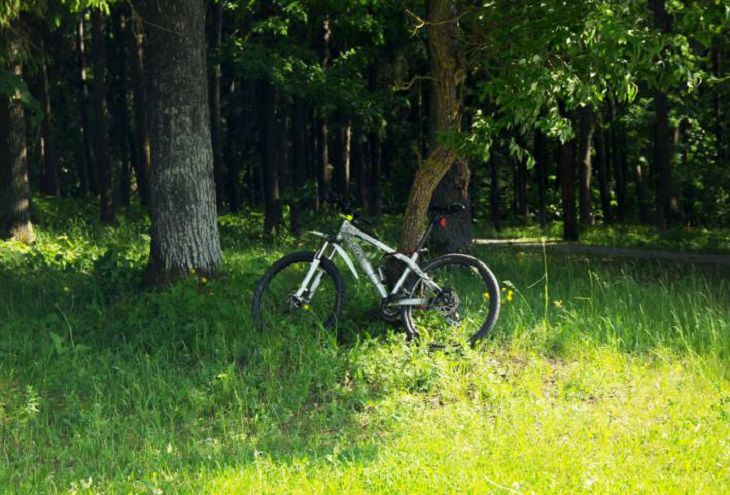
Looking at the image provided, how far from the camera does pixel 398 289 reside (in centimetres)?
844

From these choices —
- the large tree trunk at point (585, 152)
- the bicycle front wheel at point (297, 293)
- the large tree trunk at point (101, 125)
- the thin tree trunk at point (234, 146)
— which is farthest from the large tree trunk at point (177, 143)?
the thin tree trunk at point (234, 146)

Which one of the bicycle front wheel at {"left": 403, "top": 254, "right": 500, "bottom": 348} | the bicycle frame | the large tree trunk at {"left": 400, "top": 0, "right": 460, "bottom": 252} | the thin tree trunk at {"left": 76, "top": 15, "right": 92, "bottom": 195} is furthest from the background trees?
the bicycle front wheel at {"left": 403, "top": 254, "right": 500, "bottom": 348}

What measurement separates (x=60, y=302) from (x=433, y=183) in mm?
4870

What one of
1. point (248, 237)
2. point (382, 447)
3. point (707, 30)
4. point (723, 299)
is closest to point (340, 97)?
point (248, 237)

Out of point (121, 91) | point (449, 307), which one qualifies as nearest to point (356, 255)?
point (449, 307)

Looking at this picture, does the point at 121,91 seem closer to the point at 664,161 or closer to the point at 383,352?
the point at 664,161

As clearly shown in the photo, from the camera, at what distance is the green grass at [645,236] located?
22.5 metres

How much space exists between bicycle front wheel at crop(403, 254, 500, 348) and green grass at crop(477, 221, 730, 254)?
14.1 meters

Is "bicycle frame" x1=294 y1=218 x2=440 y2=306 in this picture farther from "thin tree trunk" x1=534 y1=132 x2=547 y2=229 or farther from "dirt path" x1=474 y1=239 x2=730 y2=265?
"thin tree trunk" x1=534 y1=132 x2=547 y2=229

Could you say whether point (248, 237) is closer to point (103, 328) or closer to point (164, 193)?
point (164, 193)

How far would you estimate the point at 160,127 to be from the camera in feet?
35.2

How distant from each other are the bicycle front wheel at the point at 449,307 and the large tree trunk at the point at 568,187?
1366 cm

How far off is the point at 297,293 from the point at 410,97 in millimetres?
22315

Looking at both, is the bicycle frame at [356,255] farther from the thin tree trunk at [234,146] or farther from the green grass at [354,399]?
the thin tree trunk at [234,146]
